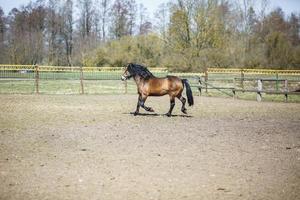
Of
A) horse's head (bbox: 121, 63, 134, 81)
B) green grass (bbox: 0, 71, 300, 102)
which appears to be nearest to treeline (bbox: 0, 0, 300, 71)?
green grass (bbox: 0, 71, 300, 102)

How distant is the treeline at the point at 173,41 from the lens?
43375mm

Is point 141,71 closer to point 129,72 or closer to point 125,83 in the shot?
point 129,72

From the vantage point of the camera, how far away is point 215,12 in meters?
43.2

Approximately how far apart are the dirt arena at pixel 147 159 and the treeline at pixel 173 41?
31814mm

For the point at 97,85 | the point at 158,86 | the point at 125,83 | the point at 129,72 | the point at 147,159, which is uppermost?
the point at 129,72

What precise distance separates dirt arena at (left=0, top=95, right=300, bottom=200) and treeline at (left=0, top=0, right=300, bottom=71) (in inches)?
1253

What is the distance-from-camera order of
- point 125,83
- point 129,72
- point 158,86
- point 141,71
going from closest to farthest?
point 158,86 < point 141,71 < point 129,72 < point 125,83

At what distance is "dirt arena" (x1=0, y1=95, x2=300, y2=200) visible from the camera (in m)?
5.43

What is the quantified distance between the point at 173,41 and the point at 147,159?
39172 millimetres

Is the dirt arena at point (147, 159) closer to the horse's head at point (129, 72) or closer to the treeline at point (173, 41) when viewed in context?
the horse's head at point (129, 72)

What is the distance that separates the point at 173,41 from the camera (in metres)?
45.5

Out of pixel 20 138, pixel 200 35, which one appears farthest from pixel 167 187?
pixel 200 35

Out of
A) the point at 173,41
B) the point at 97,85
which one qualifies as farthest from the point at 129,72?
the point at 173,41

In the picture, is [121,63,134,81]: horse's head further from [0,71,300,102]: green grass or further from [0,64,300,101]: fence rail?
[0,71,300,102]: green grass
